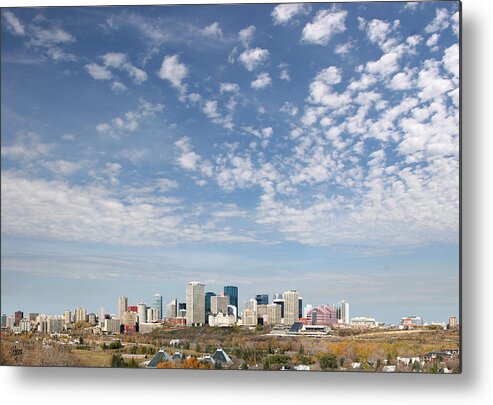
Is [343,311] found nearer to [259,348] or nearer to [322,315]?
[322,315]

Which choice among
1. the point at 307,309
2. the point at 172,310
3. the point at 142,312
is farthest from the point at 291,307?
the point at 142,312

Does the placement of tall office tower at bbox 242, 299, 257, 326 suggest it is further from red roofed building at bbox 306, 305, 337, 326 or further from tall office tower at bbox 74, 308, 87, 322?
tall office tower at bbox 74, 308, 87, 322

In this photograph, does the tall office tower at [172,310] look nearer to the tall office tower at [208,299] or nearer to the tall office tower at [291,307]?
the tall office tower at [208,299]

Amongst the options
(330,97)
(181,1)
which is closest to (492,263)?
(330,97)

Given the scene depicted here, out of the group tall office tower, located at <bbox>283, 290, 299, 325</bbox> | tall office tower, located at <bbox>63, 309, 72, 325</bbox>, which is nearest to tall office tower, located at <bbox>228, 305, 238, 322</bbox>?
tall office tower, located at <bbox>283, 290, 299, 325</bbox>

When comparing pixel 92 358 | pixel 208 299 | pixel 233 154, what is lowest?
pixel 92 358

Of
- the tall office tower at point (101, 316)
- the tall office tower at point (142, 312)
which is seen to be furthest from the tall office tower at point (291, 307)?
the tall office tower at point (101, 316)
